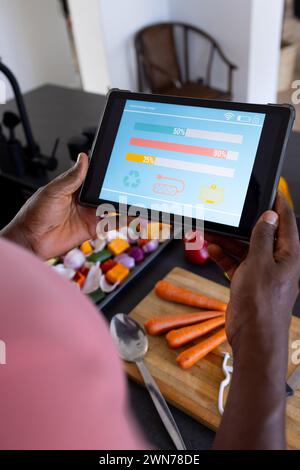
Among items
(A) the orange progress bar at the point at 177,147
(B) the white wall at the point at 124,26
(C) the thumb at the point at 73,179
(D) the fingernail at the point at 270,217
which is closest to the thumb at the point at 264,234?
(D) the fingernail at the point at 270,217

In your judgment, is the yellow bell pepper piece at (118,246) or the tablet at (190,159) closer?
the tablet at (190,159)

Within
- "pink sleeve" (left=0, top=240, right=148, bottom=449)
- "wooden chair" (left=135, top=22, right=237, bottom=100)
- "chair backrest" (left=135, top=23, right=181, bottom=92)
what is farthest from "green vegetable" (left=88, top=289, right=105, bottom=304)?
"chair backrest" (left=135, top=23, right=181, bottom=92)

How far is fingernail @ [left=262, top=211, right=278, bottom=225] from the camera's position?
62cm

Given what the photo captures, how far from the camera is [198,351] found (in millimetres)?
713

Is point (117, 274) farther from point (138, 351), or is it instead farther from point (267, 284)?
point (267, 284)

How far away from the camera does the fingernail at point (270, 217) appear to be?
619 mm

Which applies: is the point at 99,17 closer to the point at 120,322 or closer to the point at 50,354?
the point at 120,322

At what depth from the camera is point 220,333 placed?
740 mm

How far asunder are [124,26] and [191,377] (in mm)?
2738

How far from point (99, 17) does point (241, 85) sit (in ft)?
3.55

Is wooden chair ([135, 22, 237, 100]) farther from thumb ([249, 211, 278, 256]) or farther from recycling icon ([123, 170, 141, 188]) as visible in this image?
→ thumb ([249, 211, 278, 256])

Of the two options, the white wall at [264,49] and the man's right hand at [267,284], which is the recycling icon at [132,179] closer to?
the man's right hand at [267,284]

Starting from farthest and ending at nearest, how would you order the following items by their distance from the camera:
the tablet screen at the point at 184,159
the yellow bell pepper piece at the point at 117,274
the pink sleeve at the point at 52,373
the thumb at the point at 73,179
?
the yellow bell pepper piece at the point at 117,274
the thumb at the point at 73,179
the tablet screen at the point at 184,159
the pink sleeve at the point at 52,373

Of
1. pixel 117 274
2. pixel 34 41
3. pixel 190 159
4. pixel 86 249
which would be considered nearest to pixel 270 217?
pixel 190 159
